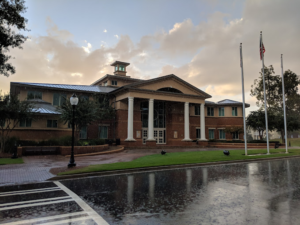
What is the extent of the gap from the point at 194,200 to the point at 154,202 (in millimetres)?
1224

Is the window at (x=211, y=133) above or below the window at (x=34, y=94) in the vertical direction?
below

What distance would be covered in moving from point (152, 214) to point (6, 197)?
5.31 m

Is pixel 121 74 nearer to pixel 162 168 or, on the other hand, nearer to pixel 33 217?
pixel 162 168

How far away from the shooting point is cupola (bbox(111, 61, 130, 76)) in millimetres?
47306

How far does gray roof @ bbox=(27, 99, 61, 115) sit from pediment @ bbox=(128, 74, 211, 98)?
34.4ft

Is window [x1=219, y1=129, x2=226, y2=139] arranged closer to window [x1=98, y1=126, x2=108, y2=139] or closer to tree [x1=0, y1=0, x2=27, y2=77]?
window [x1=98, y1=126, x2=108, y2=139]

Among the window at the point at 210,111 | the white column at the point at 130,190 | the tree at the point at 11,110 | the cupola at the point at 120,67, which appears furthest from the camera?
the cupola at the point at 120,67

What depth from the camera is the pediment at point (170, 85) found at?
107 feet

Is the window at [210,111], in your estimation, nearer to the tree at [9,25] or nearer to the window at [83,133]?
the window at [83,133]

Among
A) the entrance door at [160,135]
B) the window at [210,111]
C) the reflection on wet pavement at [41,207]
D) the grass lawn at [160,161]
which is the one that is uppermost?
the window at [210,111]

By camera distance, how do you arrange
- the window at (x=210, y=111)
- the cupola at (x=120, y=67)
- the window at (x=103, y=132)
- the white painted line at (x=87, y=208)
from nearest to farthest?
the white painted line at (x=87, y=208), the window at (x=103, y=132), the window at (x=210, y=111), the cupola at (x=120, y=67)

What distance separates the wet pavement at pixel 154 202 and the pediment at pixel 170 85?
22.9 m

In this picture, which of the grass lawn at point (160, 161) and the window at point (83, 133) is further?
the window at point (83, 133)

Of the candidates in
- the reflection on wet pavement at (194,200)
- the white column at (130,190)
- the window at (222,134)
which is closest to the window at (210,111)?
the window at (222,134)
